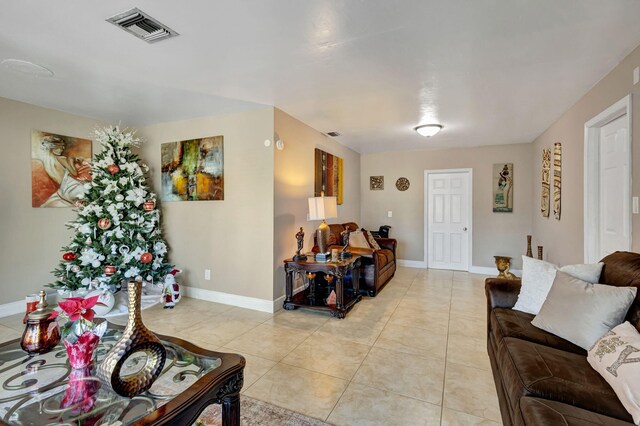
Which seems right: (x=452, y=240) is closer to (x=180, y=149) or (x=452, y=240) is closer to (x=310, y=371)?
(x=310, y=371)

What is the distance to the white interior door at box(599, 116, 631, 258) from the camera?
2.41 meters

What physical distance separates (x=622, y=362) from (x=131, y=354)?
2.05 meters

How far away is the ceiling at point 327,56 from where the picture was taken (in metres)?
1.78

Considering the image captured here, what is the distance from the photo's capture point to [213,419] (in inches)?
66.7

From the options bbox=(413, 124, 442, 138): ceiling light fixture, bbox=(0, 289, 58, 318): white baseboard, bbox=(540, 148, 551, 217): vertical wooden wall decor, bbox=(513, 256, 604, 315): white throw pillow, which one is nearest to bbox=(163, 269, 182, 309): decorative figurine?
bbox=(0, 289, 58, 318): white baseboard

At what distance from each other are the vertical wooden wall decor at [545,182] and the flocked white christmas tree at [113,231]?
5.32 meters

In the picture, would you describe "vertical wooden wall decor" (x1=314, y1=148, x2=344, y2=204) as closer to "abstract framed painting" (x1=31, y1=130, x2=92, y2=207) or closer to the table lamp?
the table lamp

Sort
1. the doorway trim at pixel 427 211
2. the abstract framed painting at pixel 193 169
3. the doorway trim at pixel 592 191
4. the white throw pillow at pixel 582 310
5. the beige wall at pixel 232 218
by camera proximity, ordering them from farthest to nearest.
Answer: the doorway trim at pixel 427 211, the abstract framed painting at pixel 193 169, the beige wall at pixel 232 218, the doorway trim at pixel 592 191, the white throw pillow at pixel 582 310

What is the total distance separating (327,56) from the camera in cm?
230

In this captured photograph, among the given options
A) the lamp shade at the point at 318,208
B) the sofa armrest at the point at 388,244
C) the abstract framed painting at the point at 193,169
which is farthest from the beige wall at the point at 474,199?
the abstract framed painting at the point at 193,169

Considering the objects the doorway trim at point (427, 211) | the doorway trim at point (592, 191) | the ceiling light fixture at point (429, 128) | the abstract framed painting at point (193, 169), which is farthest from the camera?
the doorway trim at point (427, 211)

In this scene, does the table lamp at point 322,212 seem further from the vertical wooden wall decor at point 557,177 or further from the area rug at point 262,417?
the vertical wooden wall decor at point 557,177

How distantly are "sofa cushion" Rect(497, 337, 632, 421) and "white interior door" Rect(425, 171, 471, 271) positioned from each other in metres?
4.41

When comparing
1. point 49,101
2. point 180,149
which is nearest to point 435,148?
point 180,149
